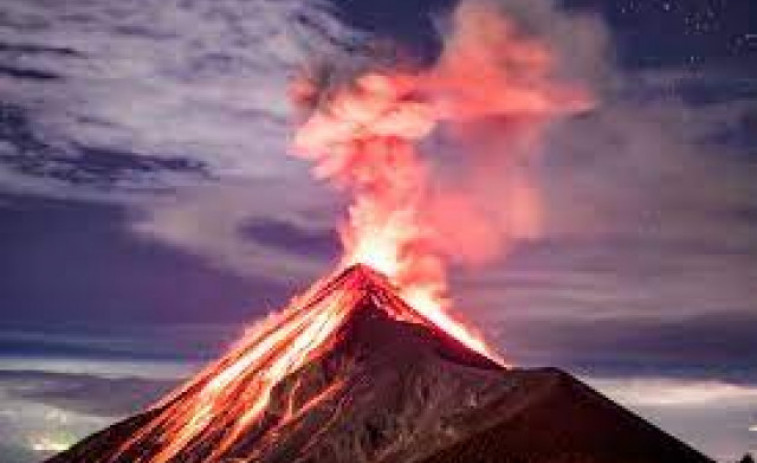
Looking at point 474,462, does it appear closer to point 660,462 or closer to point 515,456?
point 515,456

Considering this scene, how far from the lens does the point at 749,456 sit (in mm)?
190000

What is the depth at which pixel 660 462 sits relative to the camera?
19725cm

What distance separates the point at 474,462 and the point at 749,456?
39373 millimetres

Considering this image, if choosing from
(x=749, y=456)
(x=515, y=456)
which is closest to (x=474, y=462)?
(x=515, y=456)

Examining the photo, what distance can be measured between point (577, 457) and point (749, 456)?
24011 mm

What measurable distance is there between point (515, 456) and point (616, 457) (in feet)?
47.6

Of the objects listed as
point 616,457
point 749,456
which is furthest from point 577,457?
point 749,456


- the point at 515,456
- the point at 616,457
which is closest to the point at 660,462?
the point at 616,457

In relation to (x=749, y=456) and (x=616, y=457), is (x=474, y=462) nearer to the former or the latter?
(x=616, y=457)

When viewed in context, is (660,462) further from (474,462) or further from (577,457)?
(474,462)

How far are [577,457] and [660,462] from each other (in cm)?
1355

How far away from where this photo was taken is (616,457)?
7662 inches

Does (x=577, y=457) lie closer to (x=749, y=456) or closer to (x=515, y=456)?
(x=515, y=456)

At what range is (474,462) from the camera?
199625mm
